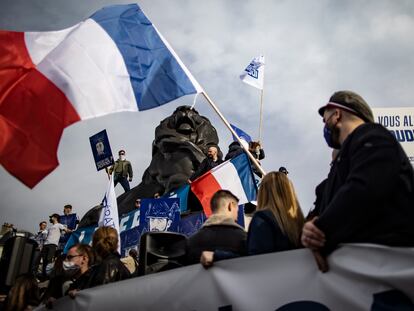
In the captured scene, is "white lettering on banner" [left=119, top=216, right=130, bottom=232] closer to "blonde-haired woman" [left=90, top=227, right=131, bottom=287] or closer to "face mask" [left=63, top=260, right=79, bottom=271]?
"face mask" [left=63, top=260, right=79, bottom=271]

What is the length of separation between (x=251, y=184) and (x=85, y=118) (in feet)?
14.4

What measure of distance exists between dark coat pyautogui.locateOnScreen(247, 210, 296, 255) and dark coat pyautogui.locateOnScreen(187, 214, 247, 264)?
0.57m

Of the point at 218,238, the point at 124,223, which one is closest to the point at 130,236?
the point at 124,223

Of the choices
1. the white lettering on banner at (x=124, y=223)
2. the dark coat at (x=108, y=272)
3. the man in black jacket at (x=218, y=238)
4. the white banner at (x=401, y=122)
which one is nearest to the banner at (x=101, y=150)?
the white lettering on banner at (x=124, y=223)

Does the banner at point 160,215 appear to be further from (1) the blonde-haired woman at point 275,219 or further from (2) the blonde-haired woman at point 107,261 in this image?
(1) the blonde-haired woman at point 275,219

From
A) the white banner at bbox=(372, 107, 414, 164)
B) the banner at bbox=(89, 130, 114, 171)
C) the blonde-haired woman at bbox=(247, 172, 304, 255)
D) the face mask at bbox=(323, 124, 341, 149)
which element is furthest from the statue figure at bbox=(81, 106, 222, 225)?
the face mask at bbox=(323, 124, 341, 149)

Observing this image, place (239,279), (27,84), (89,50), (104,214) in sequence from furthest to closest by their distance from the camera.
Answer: (104,214) < (89,50) < (27,84) < (239,279)

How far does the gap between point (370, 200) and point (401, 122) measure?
5764 millimetres

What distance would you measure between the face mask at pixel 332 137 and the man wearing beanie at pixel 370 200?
25 centimetres

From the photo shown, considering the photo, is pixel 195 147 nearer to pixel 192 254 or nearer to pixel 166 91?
pixel 166 91

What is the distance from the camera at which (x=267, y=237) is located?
117 inches

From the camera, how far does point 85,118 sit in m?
5.20

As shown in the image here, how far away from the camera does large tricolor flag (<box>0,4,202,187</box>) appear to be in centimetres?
486

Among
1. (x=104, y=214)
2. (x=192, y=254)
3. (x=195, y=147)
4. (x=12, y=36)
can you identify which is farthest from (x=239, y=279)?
(x=195, y=147)
